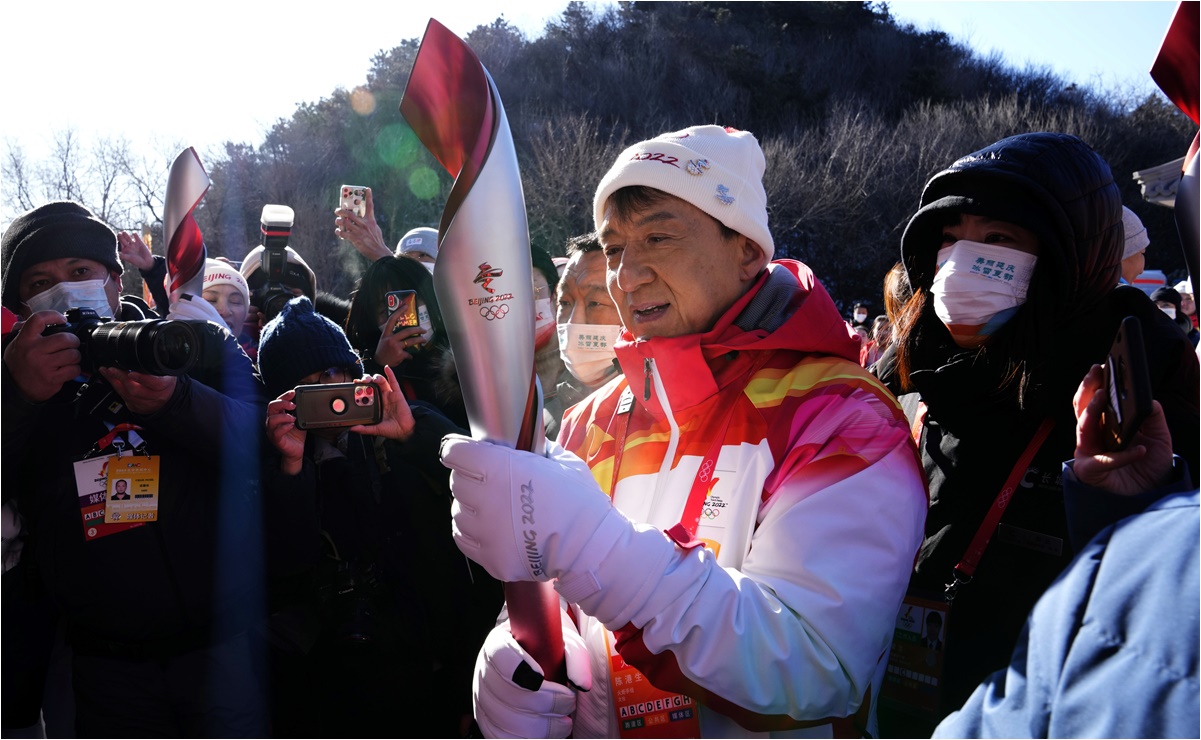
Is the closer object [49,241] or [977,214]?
[977,214]

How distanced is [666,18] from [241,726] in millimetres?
37787

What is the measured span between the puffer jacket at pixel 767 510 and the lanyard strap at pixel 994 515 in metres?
0.32

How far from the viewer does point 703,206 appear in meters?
1.77

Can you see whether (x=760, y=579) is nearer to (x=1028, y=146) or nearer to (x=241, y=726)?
(x=1028, y=146)

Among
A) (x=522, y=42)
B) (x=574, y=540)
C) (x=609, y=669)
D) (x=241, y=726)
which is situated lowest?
(x=241, y=726)

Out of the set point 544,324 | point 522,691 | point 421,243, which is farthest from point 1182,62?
point 421,243

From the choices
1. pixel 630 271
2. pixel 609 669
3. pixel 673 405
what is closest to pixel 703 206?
pixel 630 271

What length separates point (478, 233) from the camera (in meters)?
1.21

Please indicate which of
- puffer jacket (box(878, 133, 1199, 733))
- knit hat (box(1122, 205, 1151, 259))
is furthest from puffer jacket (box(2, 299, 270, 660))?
knit hat (box(1122, 205, 1151, 259))

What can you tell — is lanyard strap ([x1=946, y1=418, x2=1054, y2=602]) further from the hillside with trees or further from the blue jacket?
the hillside with trees

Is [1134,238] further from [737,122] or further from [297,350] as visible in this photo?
[737,122]

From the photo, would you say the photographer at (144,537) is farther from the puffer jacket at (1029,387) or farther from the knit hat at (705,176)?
the puffer jacket at (1029,387)

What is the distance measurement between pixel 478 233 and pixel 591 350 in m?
1.75

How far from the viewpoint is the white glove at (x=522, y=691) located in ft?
4.77
